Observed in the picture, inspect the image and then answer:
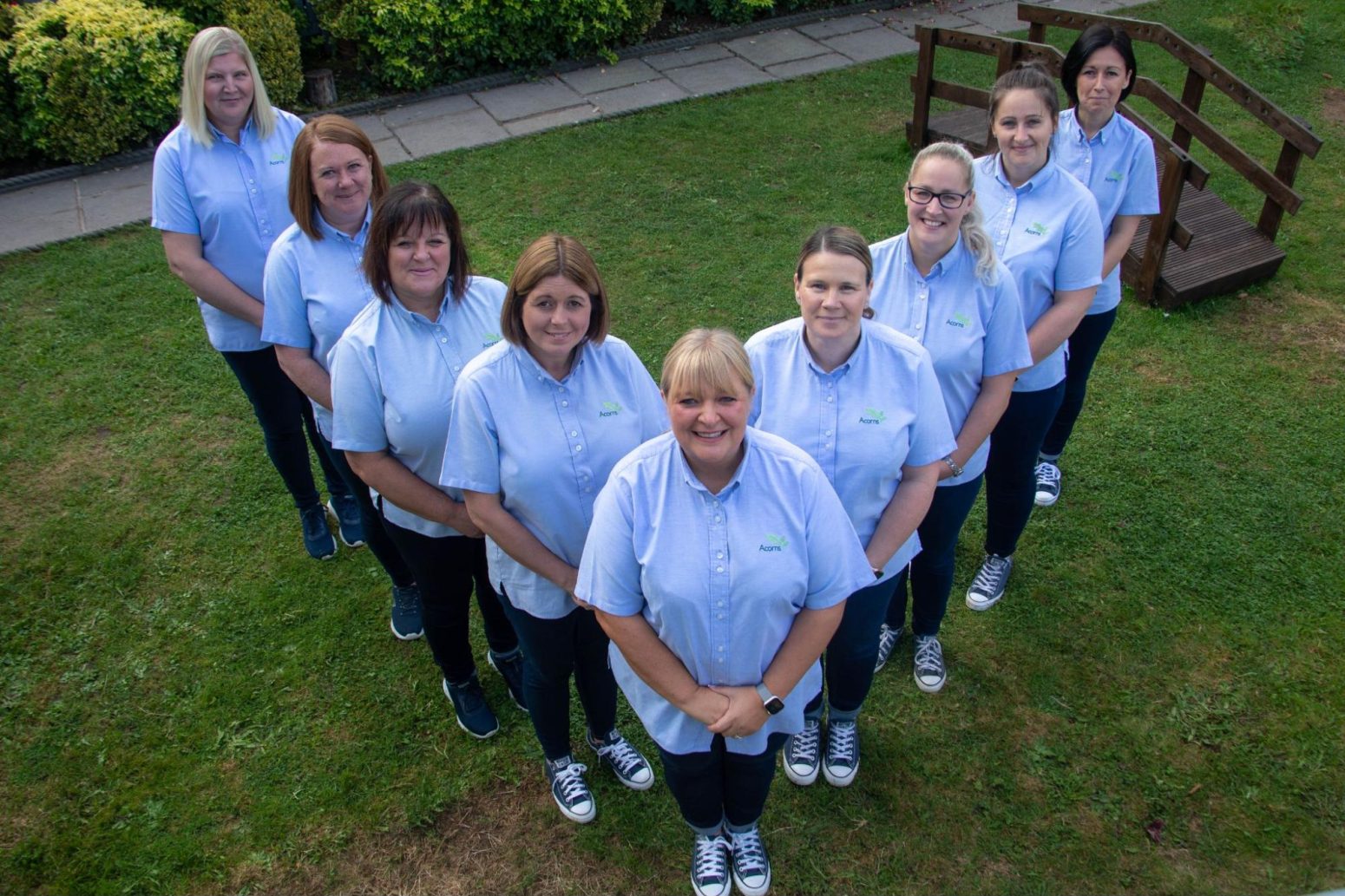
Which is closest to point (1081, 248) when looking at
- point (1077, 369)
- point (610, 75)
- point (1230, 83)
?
point (1077, 369)

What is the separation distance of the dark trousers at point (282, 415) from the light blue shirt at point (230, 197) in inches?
7.1

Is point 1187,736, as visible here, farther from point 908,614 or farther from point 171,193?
point 171,193

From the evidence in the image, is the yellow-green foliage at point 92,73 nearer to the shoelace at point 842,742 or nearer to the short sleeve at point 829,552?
the shoelace at point 842,742

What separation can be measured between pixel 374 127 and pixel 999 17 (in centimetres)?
654

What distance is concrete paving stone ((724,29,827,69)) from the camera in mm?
9734

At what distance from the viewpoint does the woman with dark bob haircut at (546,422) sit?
109 inches

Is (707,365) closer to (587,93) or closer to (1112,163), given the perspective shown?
(1112,163)

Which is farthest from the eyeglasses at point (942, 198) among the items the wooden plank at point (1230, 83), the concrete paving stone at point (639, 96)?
the concrete paving stone at point (639, 96)

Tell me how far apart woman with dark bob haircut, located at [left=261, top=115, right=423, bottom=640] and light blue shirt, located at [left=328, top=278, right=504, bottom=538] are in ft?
1.25

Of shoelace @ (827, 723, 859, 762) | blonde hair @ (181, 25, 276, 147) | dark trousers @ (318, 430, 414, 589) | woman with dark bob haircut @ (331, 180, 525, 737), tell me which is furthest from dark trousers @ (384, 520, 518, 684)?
blonde hair @ (181, 25, 276, 147)

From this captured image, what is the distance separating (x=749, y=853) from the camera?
329cm

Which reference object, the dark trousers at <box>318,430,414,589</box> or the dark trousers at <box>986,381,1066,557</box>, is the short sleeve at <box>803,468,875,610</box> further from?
the dark trousers at <box>318,430,414,589</box>

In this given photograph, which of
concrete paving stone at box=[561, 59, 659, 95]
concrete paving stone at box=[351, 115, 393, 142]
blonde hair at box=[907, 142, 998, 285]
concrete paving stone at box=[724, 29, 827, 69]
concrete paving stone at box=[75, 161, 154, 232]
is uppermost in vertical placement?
blonde hair at box=[907, 142, 998, 285]

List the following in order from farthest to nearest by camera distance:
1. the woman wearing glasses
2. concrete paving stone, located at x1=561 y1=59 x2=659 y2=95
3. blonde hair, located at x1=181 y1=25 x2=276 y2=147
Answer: concrete paving stone, located at x1=561 y1=59 x2=659 y2=95, blonde hair, located at x1=181 y1=25 x2=276 y2=147, the woman wearing glasses
